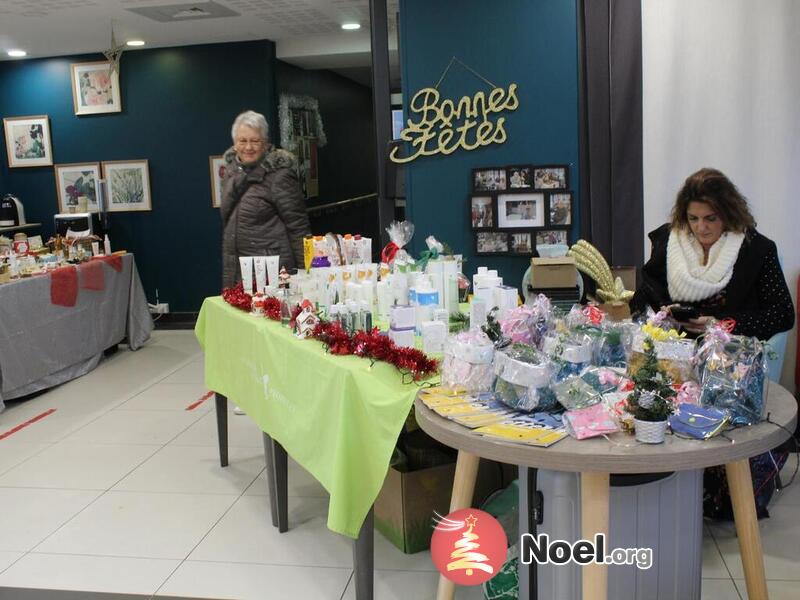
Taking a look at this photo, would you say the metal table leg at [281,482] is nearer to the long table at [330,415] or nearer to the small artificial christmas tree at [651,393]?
the long table at [330,415]

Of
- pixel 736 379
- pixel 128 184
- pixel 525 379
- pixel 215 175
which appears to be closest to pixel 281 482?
pixel 525 379

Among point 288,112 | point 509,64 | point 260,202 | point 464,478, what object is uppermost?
point 288,112

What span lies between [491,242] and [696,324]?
70.9 inches

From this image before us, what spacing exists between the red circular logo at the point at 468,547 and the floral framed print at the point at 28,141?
7598 mm

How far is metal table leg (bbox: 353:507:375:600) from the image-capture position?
2465mm

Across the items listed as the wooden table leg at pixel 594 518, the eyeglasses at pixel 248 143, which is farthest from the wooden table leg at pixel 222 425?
the wooden table leg at pixel 594 518

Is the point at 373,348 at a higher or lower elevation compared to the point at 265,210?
lower

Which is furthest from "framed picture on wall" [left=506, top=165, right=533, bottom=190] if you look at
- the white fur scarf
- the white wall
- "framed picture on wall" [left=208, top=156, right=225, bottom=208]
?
"framed picture on wall" [left=208, top=156, right=225, bottom=208]

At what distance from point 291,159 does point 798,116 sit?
2.66 m

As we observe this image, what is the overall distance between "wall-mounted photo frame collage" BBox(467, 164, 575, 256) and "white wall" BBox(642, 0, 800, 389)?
584 millimetres

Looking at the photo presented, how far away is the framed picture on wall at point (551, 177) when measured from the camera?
475cm

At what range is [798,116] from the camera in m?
4.08

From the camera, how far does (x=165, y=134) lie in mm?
8125

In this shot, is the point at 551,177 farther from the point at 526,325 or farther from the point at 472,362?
the point at 472,362
